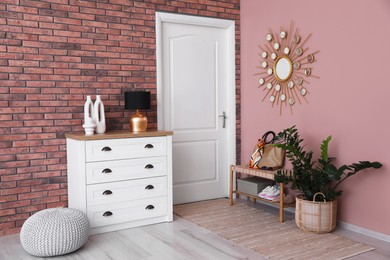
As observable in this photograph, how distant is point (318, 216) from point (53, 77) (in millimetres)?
2619

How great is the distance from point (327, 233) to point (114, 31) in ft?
8.88

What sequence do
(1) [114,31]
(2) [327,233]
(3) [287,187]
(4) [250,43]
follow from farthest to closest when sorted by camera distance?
(4) [250,43] < (3) [287,187] < (1) [114,31] < (2) [327,233]

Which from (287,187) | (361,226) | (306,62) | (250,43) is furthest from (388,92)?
(250,43)

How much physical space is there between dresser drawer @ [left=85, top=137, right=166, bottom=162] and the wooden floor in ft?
2.17

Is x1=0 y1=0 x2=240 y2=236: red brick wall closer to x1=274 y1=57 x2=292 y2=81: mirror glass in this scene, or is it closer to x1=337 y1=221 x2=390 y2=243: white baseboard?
x1=274 y1=57 x2=292 y2=81: mirror glass

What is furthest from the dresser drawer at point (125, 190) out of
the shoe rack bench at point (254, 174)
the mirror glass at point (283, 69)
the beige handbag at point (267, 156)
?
the mirror glass at point (283, 69)

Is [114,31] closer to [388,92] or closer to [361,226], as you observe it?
[388,92]

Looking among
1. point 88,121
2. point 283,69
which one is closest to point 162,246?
point 88,121

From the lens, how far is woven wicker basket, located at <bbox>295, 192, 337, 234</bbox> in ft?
11.5

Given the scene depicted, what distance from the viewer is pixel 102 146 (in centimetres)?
361

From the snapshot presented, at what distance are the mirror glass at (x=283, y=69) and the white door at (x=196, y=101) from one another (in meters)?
0.67

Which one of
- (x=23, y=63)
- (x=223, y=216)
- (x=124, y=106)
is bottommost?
(x=223, y=216)

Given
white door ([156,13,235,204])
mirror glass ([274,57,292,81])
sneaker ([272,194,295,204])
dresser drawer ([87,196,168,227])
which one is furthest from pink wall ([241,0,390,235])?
dresser drawer ([87,196,168,227])

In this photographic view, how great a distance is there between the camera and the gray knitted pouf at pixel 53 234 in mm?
3041
